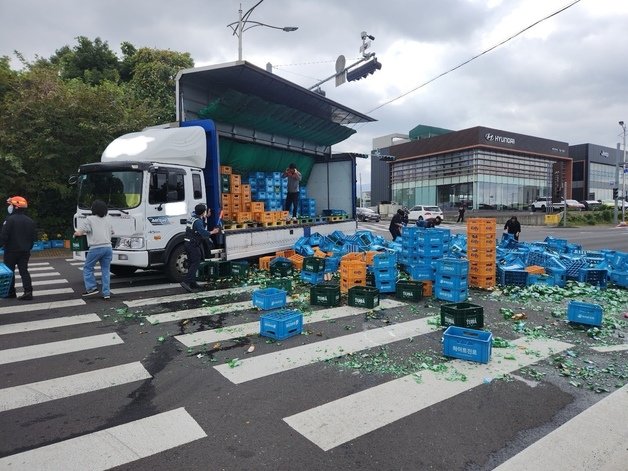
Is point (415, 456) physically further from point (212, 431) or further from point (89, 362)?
point (89, 362)

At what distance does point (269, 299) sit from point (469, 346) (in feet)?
12.3

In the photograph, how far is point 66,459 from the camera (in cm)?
322

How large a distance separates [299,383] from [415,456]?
1629 mm

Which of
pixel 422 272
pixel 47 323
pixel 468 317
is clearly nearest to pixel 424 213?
pixel 422 272

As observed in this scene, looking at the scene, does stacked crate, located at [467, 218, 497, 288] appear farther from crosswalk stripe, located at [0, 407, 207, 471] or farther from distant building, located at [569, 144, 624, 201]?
distant building, located at [569, 144, 624, 201]

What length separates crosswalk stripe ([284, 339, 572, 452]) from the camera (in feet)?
12.0

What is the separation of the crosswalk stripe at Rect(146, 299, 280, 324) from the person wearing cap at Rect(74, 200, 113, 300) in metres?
2.10

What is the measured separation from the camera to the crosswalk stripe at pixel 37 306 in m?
7.65

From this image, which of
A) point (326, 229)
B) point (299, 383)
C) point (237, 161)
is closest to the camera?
point (299, 383)

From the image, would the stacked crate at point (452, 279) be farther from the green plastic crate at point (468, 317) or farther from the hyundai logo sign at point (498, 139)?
the hyundai logo sign at point (498, 139)

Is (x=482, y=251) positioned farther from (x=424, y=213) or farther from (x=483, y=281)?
(x=424, y=213)

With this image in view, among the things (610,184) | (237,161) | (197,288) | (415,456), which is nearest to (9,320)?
(197,288)

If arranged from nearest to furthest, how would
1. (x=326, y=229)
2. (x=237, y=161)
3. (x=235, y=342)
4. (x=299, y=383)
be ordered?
(x=299, y=383)
(x=235, y=342)
(x=237, y=161)
(x=326, y=229)

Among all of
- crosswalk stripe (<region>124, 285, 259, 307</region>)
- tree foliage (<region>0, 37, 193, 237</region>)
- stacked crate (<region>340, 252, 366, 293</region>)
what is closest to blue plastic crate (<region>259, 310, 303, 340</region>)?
stacked crate (<region>340, 252, 366, 293</region>)
